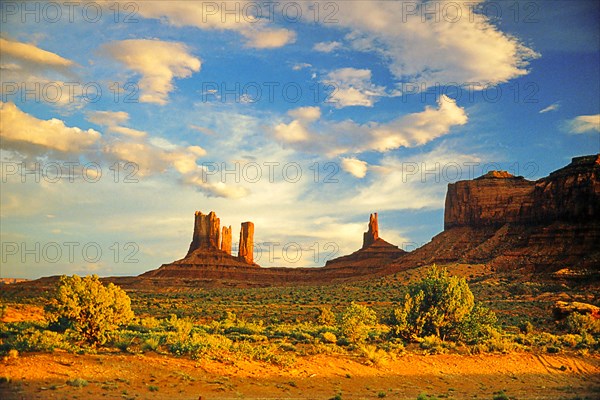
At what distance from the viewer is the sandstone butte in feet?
267

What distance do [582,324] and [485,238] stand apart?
6751 cm

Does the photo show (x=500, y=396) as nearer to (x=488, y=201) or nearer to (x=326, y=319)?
(x=326, y=319)

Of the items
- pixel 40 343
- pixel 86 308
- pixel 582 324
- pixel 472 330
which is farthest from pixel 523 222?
pixel 40 343

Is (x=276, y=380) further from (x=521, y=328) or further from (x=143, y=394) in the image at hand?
(x=521, y=328)

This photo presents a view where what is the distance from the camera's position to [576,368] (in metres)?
24.9

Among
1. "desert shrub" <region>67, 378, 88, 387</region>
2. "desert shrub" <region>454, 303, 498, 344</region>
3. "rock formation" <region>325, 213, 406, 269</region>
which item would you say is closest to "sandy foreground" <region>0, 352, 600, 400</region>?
"desert shrub" <region>67, 378, 88, 387</region>

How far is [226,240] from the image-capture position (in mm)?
145500

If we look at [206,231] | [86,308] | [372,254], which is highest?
[206,231]

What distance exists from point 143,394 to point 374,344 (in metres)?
13.8

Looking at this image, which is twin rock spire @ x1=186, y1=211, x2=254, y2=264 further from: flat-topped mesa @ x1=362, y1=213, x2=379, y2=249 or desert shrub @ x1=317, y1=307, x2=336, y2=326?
desert shrub @ x1=317, y1=307, x2=336, y2=326

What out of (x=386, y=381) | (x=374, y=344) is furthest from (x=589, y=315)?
(x=386, y=381)

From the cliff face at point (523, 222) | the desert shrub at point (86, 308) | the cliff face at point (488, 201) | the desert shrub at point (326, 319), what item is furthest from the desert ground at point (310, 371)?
the cliff face at point (488, 201)

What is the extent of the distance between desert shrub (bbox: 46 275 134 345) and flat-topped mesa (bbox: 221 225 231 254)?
121m

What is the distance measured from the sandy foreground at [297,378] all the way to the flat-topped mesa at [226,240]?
123006 mm
